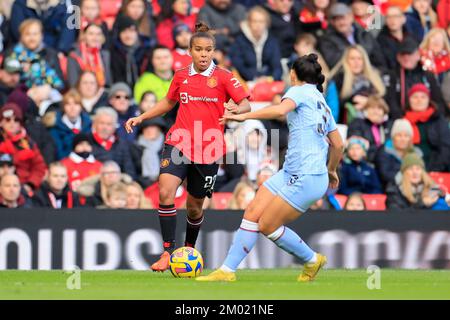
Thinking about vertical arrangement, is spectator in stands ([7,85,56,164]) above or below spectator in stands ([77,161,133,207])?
above

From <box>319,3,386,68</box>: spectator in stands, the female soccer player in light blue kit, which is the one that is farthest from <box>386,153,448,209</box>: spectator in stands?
the female soccer player in light blue kit

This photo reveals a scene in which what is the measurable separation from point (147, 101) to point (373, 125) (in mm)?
3418

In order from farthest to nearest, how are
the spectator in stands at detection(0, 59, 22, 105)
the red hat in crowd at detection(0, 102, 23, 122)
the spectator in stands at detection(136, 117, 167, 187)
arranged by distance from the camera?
1. the spectator in stands at detection(0, 59, 22, 105)
2. the spectator in stands at detection(136, 117, 167, 187)
3. the red hat in crowd at detection(0, 102, 23, 122)

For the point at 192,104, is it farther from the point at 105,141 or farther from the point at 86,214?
the point at 105,141

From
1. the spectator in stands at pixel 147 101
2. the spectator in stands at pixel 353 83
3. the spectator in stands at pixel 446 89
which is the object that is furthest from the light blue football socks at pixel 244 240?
the spectator in stands at pixel 446 89

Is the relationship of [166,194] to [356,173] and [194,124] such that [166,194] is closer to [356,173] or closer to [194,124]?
[194,124]

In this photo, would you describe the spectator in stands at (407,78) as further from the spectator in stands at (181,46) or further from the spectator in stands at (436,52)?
the spectator in stands at (181,46)

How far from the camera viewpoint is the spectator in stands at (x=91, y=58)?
18516 millimetres

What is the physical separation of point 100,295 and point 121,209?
5.63 metres

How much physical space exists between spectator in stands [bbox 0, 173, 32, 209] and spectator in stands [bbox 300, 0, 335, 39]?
5.52 meters

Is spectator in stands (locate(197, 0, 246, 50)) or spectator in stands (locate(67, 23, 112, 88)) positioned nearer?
spectator in stands (locate(67, 23, 112, 88))

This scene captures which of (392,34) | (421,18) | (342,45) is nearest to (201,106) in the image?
(342,45)

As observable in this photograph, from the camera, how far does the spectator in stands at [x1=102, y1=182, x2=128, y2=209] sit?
17172 millimetres

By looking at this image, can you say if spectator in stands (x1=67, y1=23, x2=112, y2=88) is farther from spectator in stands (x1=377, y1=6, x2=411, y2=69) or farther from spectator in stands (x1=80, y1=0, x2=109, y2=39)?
spectator in stands (x1=377, y1=6, x2=411, y2=69)
